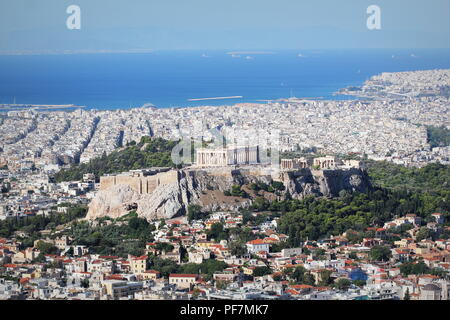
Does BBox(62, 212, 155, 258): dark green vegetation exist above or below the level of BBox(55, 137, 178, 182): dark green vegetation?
below

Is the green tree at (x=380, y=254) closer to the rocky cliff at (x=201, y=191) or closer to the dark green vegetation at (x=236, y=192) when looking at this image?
the rocky cliff at (x=201, y=191)

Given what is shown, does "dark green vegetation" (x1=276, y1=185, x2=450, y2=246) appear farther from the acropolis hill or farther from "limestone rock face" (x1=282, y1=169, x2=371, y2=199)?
the acropolis hill

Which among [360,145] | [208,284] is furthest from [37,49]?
[208,284]

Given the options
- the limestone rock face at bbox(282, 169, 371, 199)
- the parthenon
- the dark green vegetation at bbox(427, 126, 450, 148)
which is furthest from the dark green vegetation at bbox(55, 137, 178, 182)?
the dark green vegetation at bbox(427, 126, 450, 148)

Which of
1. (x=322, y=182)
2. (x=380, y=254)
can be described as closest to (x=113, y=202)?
(x=322, y=182)

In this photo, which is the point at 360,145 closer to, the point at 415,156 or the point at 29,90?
the point at 415,156

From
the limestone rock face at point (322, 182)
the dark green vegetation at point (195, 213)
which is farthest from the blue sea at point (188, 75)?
the dark green vegetation at point (195, 213)

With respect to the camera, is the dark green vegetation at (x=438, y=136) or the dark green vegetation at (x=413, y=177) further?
the dark green vegetation at (x=438, y=136)
